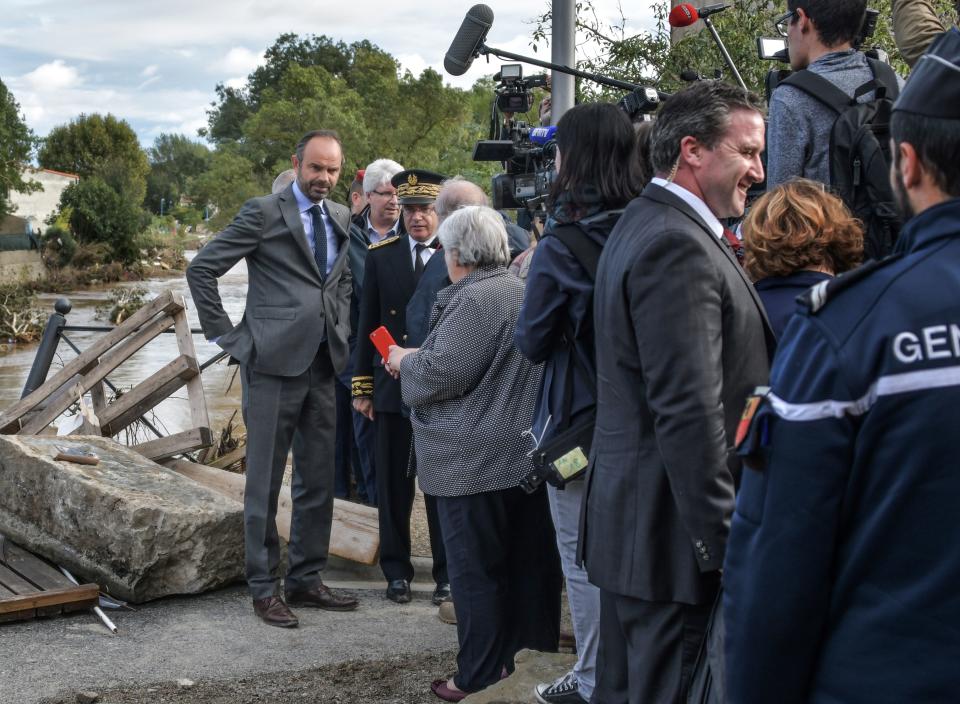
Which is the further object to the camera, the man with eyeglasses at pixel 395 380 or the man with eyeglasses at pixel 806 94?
the man with eyeglasses at pixel 395 380

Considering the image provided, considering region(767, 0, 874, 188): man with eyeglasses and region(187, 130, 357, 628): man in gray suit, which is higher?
region(767, 0, 874, 188): man with eyeglasses

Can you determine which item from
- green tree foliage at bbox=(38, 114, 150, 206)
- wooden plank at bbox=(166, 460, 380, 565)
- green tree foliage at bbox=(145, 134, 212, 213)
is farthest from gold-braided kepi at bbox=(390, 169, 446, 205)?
green tree foliage at bbox=(145, 134, 212, 213)

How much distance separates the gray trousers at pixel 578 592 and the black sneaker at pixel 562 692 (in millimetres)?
33

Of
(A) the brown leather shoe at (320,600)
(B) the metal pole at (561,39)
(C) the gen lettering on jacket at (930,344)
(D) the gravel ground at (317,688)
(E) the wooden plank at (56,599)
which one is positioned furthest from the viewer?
(B) the metal pole at (561,39)

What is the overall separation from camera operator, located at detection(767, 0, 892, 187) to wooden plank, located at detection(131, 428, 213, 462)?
377 centimetres

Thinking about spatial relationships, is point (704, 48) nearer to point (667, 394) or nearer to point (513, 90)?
point (513, 90)

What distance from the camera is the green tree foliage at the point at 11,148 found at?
40969 millimetres

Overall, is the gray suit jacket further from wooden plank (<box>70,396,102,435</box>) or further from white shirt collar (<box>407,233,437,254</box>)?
wooden plank (<box>70,396,102,435</box>)

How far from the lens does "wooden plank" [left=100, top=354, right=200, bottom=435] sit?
6.42 metres

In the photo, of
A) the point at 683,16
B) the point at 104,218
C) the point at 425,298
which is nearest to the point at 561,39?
the point at 683,16

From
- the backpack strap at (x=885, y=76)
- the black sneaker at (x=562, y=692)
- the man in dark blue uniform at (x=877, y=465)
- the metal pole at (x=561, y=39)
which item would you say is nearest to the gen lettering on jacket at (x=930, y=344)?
the man in dark blue uniform at (x=877, y=465)

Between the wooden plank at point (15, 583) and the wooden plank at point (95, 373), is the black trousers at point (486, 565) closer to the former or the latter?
the wooden plank at point (15, 583)

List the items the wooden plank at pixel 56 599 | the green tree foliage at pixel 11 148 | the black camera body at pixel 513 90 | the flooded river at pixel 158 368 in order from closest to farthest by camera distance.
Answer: the wooden plank at pixel 56 599 < the black camera body at pixel 513 90 < the flooded river at pixel 158 368 < the green tree foliage at pixel 11 148

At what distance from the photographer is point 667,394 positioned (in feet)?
7.79
